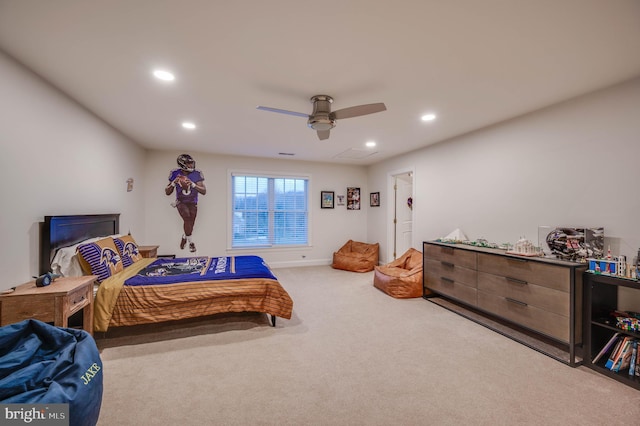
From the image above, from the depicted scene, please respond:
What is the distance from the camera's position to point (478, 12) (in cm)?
159

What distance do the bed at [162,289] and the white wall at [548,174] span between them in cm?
300

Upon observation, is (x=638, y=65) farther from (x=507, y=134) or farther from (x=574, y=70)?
(x=507, y=134)

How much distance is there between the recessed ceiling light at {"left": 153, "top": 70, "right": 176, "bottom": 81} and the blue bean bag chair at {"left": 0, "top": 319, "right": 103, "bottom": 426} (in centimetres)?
201

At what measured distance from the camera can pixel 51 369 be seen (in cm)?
125

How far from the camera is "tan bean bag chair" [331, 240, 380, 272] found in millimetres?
5789

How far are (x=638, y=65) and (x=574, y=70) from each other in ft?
1.48

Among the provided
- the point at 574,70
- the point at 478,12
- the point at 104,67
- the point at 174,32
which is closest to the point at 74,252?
the point at 104,67

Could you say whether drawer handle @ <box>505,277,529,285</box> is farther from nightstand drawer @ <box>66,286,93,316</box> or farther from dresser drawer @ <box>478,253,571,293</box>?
nightstand drawer @ <box>66,286,93,316</box>

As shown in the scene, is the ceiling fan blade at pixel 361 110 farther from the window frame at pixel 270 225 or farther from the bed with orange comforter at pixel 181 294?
the window frame at pixel 270 225

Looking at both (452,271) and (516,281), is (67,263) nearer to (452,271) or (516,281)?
(452,271)

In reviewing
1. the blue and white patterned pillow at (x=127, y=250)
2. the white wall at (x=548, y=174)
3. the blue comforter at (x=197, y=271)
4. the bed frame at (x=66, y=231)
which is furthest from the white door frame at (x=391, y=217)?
the bed frame at (x=66, y=231)

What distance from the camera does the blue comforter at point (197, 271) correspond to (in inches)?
112

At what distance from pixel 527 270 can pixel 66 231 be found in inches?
185

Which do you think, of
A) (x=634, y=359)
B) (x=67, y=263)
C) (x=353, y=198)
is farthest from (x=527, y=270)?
(x=67, y=263)
